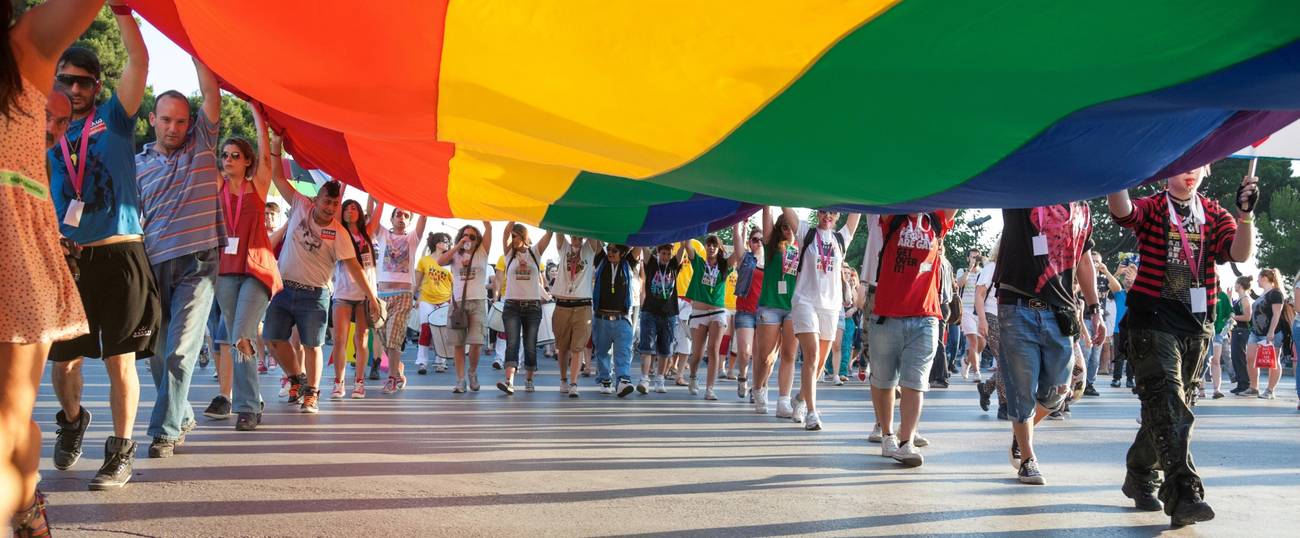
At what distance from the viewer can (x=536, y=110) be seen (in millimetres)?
3965

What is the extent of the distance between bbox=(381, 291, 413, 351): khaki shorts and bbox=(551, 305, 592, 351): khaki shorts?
1.76 meters

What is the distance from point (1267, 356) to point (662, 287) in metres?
9.29

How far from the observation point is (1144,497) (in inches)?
231

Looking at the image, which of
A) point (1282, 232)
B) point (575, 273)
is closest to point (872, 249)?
point (575, 273)

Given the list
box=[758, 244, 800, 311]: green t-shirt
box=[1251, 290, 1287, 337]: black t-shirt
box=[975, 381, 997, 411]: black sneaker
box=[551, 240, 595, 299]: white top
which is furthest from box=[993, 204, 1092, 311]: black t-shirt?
box=[1251, 290, 1287, 337]: black t-shirt

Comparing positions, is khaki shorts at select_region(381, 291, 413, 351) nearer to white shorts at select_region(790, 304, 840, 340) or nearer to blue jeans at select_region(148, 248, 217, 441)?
white shorts at select_region(790, 304, 840, 340)

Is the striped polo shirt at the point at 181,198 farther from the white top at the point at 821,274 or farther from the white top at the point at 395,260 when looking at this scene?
the white top at the point at 395,260

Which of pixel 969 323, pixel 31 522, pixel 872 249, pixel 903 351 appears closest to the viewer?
pixel 31 522

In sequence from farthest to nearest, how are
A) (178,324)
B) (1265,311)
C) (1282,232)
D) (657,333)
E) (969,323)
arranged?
(1282,232), (969,323), (1265,311), (657,333), (178,324)

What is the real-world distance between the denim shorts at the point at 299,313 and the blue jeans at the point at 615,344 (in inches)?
177

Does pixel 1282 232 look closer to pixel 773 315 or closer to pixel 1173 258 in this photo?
pixel 773 315

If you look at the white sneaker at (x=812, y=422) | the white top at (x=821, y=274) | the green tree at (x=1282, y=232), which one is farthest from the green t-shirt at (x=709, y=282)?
the green tree at (x=1282, y=232)

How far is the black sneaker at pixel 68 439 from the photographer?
19.1 feet

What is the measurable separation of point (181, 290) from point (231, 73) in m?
2.56
